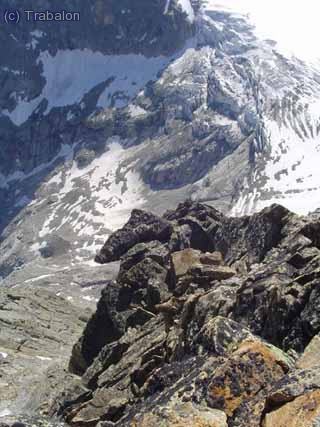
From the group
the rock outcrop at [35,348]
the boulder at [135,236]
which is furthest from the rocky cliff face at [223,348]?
the boulder at [135,236]

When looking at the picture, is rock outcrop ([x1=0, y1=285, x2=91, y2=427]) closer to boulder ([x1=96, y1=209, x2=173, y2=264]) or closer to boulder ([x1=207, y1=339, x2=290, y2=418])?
boulder ([x1=96, y1=209, x2=173, y2=264])

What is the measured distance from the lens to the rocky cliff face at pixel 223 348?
14.3m

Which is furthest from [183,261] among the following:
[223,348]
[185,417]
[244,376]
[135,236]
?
[135,236]

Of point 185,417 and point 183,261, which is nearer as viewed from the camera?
point 185,417

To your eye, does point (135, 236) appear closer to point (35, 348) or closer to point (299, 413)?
point (35, 348)

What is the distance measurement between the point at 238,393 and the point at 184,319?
1242 centimetres

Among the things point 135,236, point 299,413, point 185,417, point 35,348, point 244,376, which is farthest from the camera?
point 135,236

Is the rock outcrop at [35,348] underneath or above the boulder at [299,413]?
underneath

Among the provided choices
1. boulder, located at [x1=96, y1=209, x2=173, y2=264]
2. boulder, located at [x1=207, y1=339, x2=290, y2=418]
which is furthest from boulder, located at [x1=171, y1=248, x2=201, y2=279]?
boulder, located at [x1=207, y1=339, x2=290, y2=418]

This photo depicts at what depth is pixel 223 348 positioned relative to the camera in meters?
17.5

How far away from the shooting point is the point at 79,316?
96.2 metres

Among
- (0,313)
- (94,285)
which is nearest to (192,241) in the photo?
(0,313)

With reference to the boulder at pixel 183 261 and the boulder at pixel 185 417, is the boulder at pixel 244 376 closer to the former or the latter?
the boulder at pixel 185 417

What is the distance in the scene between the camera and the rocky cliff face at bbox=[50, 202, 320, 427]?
14328 mm
